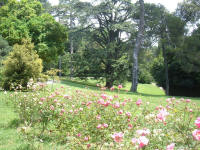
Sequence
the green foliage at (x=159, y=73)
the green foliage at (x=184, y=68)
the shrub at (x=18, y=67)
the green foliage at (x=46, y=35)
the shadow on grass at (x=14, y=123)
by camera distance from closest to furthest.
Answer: the shadow on grass at (x=14, y=123), the shrub at (x=18, y=67), the green foliage at (x=184, y=68), the green foliage at (x=46, y=35), the green foliage at (x=159, y=73)

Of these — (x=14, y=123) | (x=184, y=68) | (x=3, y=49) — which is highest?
(x=3, y=49)

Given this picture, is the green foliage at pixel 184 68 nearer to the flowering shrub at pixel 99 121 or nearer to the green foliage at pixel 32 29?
the green foliage at pixel 32 29

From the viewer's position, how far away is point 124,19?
19469mm

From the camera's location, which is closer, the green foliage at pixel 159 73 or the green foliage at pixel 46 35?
the green foliage at pixel 46 35

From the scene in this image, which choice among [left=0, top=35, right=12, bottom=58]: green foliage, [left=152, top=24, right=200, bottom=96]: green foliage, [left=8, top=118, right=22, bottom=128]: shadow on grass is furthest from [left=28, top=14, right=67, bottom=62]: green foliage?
[left=8, top=118, right=22, bottom=128]: shadow on grass

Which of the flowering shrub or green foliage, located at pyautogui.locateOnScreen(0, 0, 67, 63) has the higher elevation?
green foliage, located at pyautogui.locateOnScreen(0, 0, 67, 63)

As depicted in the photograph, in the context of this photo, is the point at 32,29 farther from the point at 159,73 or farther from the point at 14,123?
the point at 159,73

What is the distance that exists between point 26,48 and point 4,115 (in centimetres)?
579

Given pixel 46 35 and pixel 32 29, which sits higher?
pixel 32 29

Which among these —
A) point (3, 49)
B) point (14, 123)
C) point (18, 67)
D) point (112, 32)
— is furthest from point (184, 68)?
point (14, 123)

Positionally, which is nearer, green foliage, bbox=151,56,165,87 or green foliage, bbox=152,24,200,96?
green foliage, bbox=152,24,200,96

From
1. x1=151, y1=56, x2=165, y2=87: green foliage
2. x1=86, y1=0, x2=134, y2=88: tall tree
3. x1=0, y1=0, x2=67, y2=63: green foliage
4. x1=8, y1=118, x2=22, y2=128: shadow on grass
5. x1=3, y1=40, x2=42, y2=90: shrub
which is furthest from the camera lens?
x1=151, y1=56, x2=165, y2=87: green foliage

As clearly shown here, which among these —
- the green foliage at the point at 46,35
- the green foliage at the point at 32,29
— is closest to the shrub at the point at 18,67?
the green foliage at the point at 32,29

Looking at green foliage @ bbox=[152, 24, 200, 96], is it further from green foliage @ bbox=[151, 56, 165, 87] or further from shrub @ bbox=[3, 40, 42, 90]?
shrub @ bbox=[3, 40, 42, 90]
